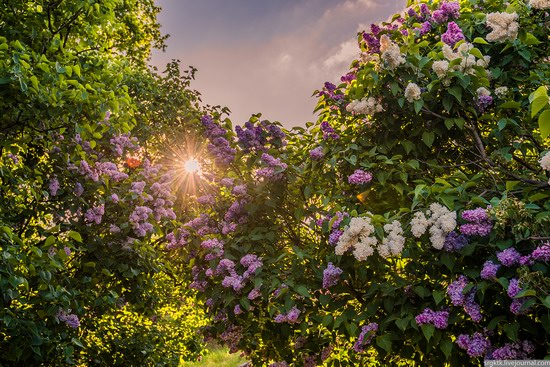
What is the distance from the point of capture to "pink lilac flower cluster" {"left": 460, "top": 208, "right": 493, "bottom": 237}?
297cm

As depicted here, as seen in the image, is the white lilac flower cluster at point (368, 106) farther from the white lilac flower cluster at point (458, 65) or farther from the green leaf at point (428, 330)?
the green leaf at point (428, 330)

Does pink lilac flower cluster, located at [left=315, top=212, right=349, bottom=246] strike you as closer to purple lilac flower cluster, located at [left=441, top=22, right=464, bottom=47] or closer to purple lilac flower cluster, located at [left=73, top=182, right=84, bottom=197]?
purple lilac flower cluster, located at [left=441, top=22, right=464, bottom=47]

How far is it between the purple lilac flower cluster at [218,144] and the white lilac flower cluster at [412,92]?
71.8 inches

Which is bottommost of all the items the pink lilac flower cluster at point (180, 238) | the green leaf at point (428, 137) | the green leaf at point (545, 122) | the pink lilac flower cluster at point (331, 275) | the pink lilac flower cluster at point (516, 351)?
the pink lilac flower cluster at point (516, 351)

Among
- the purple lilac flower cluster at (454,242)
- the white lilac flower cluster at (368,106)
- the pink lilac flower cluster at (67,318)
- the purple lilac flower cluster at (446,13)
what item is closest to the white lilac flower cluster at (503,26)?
the purple lilac flower cluster at (446,13)

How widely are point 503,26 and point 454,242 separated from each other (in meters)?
1.92

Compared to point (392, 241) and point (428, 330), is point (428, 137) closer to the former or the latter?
point (392, 241)

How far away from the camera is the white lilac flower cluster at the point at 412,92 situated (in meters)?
3.70

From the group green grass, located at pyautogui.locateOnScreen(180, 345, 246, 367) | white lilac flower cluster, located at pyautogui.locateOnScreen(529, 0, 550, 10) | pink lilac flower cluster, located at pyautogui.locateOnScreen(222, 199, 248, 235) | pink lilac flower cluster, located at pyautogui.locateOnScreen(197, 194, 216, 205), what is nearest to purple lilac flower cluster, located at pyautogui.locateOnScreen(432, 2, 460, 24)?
white lilac flower cluster, located at pyautogui.locateOnScreen(529, 0, 550, 10)

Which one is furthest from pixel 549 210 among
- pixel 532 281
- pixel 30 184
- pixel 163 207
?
pixel 30 184

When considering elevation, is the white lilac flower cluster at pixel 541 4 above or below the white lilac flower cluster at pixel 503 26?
above

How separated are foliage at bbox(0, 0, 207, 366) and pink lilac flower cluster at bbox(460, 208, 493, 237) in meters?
2.76

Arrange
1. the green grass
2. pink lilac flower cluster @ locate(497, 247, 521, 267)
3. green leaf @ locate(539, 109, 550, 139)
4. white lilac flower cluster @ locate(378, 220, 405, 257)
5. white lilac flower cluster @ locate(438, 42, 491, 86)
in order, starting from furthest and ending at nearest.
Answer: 1. the green grass
2. white lilac flower cluster @ locate(438, 42, 491, 86)
3. white lilac flower cluster @ locate(378, 220, 405, 257)
4. pink lilac flower cluster @ locate(497, 247, 521, 267)
5. green leaf @ locate(539, 109, 550, 139)

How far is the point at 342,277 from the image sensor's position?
3.69m
